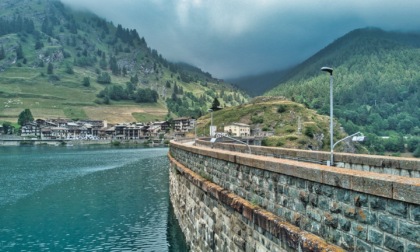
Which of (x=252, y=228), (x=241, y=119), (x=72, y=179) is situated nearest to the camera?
(x=252, y=228)

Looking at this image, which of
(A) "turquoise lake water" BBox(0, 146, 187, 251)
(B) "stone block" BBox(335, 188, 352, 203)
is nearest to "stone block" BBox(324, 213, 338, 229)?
(B) "stone block" BBox(335, 188, 352, 203)

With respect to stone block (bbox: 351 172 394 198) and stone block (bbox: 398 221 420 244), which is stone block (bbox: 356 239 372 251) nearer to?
stone block (bbox: 398 221 420 244)

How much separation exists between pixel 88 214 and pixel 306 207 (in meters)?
29.3

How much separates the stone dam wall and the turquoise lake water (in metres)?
10.1

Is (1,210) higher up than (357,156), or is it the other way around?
(357,156)

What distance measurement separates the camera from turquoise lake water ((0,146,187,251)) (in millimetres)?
25094

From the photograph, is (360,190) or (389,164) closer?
(360,190)

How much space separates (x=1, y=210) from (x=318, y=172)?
1454 inches

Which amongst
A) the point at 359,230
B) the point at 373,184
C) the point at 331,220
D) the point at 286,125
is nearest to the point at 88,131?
the point at 286,125

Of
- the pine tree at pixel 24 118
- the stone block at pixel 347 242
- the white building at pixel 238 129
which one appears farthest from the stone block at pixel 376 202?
the pine tree at pixel 24 118

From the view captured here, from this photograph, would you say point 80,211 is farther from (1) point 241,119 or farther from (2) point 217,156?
(1) point 241,119

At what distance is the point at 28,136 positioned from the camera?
177375mm

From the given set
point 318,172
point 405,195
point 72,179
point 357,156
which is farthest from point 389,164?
point 72,179

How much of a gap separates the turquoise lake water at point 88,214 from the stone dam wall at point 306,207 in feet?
33.1
